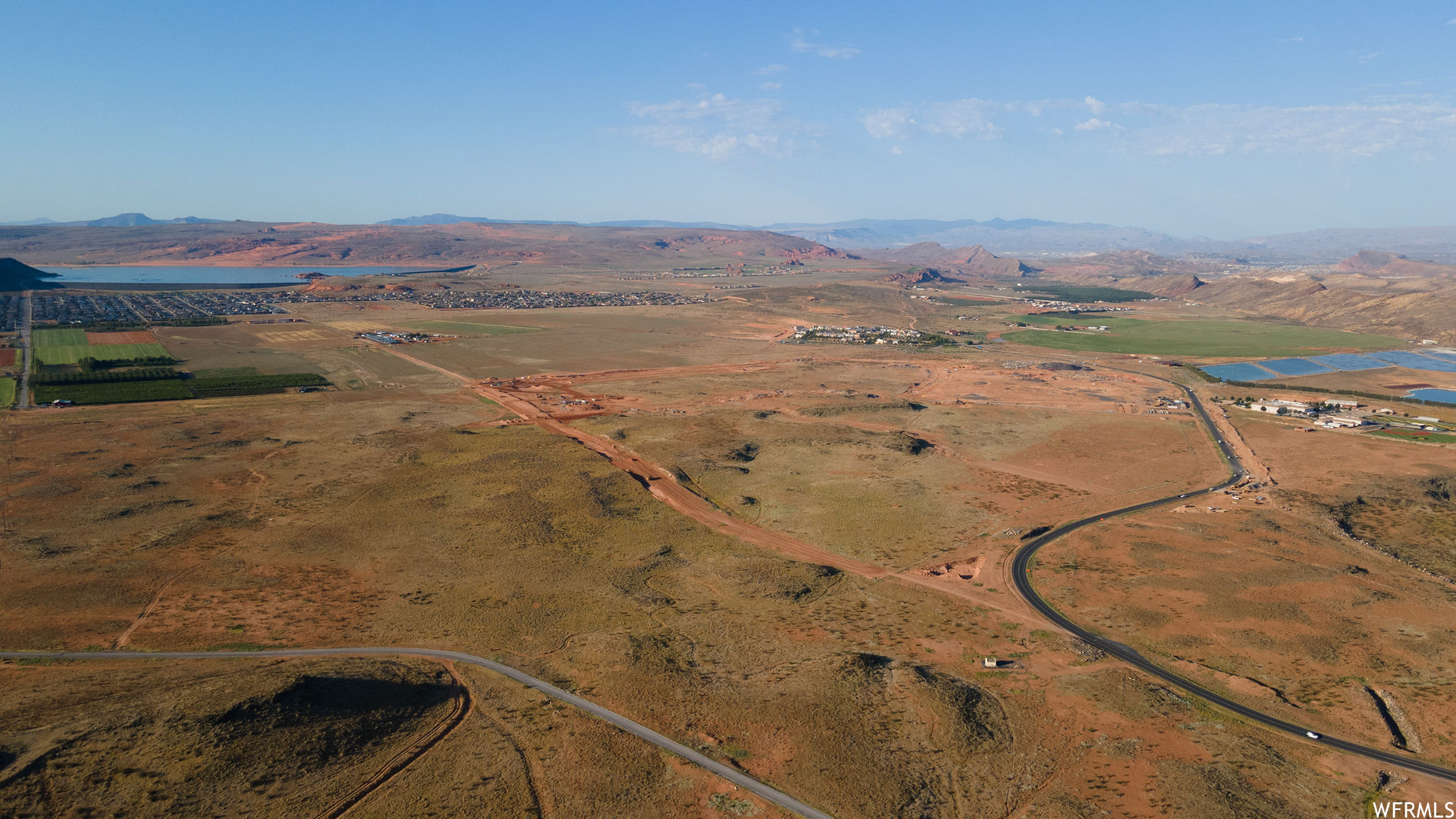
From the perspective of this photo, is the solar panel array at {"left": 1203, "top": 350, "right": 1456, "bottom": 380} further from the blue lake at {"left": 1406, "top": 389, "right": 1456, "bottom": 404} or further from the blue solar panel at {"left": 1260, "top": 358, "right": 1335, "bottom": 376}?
the blue lake at {"left": 1406, "top": 389, "right": 1456, "bottom": 404}

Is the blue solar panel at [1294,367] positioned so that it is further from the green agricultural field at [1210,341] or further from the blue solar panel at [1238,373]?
the green agricultural field at [1210,341]

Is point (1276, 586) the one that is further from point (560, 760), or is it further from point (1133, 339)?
point (1133, 339)

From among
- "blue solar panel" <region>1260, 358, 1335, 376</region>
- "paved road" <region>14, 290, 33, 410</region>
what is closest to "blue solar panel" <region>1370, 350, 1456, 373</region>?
"blue solar panel" <region>1260, 358, 1335, 376</region>

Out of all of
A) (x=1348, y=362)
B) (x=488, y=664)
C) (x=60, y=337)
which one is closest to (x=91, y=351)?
(x=60, y=337)

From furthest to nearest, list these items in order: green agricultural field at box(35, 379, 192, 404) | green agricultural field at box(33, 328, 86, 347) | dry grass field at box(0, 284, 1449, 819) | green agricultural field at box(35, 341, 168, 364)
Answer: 1. green agricultural field at box(33, 328, 86, 347)
2. green agricultural field at box(35, 341, 168, 364)
3. green agricultural field at box(35, 379, 192, 404)
4. dry grass field at box(0, 284, 1449, 819)

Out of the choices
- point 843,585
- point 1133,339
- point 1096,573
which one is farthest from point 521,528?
point 1133,339

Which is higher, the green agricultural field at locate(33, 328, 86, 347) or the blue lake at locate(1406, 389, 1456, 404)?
the green agricultural field at locate(33, 328, 86, 347)
